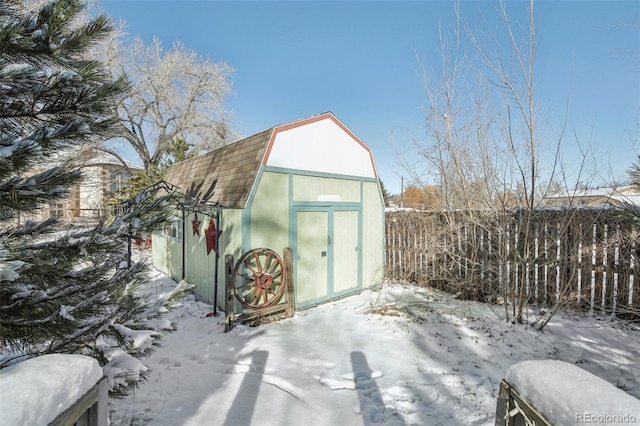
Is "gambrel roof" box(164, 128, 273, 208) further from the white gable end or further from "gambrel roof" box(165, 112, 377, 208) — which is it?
the white gable end

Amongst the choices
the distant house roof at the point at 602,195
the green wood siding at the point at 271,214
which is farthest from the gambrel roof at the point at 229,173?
the distant house roof at the point at 602,195

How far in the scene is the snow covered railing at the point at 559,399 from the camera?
0.77 meters

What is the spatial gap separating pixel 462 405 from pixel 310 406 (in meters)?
1.41

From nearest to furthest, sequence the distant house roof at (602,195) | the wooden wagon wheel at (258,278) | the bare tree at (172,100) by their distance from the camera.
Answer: the distant house roof at (602,195) → the wooden wagon wheel at (258,278) → the bare tree at (172,100)

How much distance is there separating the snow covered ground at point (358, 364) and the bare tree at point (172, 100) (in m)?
16.4

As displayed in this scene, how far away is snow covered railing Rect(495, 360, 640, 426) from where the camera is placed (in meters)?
0.77

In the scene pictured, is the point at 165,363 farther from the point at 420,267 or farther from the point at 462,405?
the point at 420,267

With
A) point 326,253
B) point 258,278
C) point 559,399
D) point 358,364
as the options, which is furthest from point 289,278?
point 559,399

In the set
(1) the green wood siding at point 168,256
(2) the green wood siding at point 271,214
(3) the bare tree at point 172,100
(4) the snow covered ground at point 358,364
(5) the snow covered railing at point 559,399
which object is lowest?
(4) the snow covered ground at point 358,364

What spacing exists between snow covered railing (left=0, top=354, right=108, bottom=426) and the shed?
3.34m

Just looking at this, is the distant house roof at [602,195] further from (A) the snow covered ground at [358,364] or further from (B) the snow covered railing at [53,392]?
(B) the snow covered railing at [53,392]

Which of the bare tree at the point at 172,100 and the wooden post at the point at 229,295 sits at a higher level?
the bare tree at the point at 172,100

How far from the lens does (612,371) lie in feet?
10.7

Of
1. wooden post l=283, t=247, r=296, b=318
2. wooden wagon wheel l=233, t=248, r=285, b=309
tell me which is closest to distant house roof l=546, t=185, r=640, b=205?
wooden post l=283, t=247, r=296, b=318
